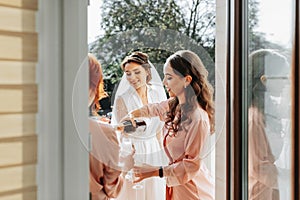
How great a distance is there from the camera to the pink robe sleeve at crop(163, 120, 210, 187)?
5.62ft

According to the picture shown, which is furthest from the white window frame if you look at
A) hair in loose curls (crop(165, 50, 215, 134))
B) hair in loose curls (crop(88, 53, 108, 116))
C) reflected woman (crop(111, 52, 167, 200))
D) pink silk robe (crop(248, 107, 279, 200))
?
pink silk robe (crop(248, 107, 279, 200))

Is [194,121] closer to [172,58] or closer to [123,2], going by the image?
[172,58]

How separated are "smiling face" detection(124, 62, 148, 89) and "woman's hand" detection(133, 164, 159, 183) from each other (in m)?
0.33

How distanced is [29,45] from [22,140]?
1.23 feet

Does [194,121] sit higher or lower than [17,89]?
lower

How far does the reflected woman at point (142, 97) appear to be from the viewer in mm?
1737

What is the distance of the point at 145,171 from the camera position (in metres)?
1.77

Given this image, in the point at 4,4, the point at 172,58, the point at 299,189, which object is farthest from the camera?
the point at 172,58

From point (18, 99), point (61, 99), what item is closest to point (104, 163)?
point (61, 99)

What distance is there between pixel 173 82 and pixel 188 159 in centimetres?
32

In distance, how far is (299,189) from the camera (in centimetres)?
123

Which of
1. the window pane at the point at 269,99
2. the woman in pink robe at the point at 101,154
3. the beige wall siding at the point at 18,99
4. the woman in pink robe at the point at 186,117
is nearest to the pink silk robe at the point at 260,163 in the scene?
the window pane at the point at 269,99

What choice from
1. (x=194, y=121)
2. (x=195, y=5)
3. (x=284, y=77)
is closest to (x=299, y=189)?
(x=284, y=77)

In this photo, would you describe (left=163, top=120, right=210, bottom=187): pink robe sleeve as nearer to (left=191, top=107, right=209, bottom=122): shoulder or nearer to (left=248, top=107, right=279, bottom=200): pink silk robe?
(left=191, top=107, right=209, bottom=122): shoulder
